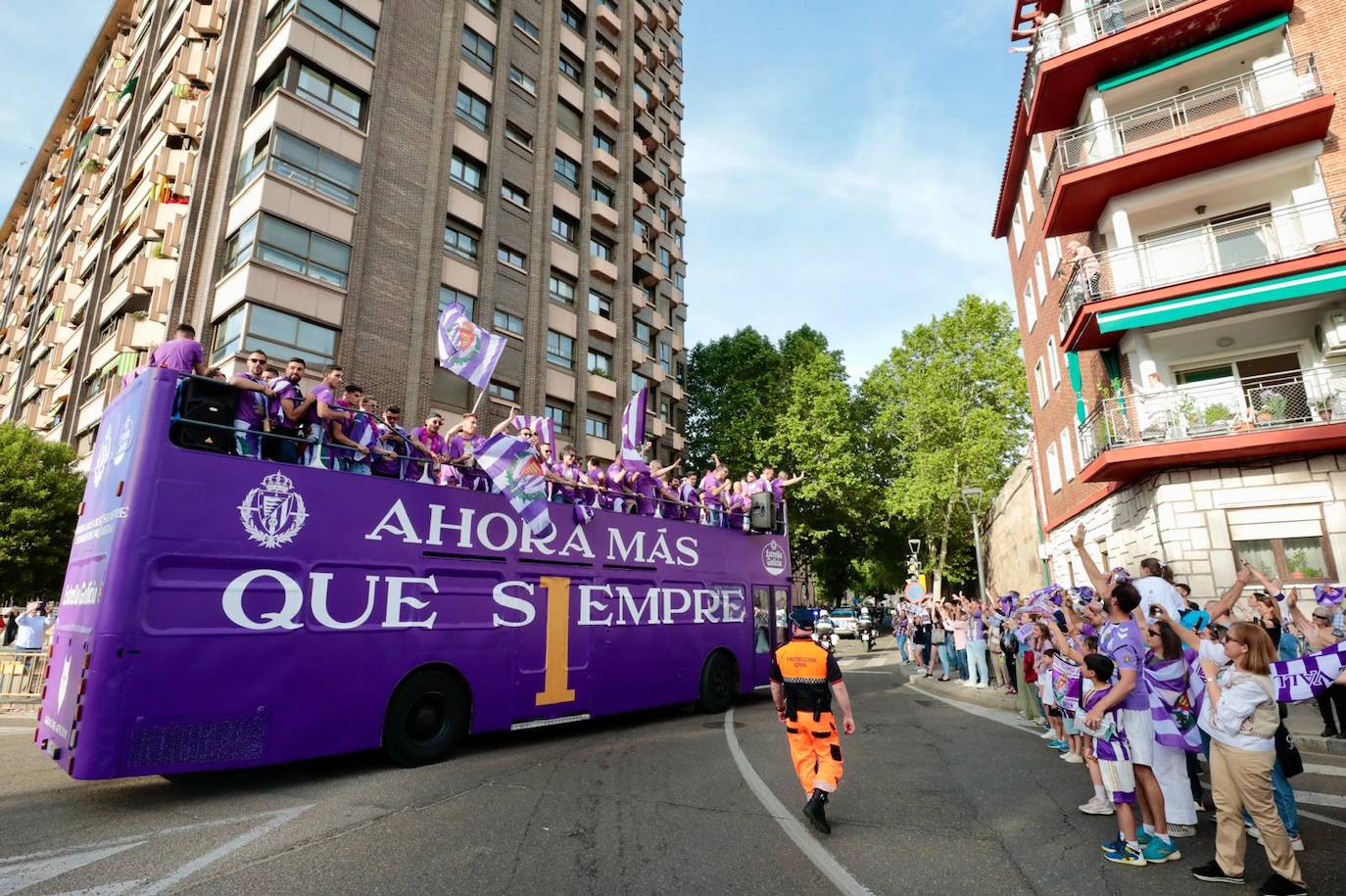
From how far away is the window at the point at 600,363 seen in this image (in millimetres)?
29295

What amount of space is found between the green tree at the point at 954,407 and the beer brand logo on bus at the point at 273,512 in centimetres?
3005

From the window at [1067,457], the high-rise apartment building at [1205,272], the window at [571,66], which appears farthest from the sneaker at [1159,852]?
the window at [571,66]

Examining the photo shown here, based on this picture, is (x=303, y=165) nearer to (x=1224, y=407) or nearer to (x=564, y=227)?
(x=564, y=227)

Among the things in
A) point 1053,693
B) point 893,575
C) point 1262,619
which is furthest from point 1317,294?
point 893,575

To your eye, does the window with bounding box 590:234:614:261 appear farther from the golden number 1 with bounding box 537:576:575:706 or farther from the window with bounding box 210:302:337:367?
the golden number 1 with bounding box 537:576:575:706

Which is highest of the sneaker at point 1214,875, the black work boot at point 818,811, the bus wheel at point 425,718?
the bus wheel at point 425,718

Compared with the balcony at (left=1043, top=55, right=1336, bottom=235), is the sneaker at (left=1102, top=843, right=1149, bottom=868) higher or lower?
lower

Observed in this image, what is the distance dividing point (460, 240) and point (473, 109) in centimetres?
541

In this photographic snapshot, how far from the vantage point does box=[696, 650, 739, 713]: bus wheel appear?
12.0 meters

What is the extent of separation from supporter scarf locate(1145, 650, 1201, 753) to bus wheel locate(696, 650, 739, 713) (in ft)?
25.2

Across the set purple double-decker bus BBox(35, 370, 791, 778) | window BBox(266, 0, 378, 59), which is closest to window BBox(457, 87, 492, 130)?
A: window BBox(266, 0, 378, 59)

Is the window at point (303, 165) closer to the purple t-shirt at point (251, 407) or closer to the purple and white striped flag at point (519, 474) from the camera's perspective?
the purple t-shirt at point (251, 407)

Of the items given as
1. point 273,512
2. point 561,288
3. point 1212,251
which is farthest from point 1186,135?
point 561,288

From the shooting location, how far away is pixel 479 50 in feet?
85.9
